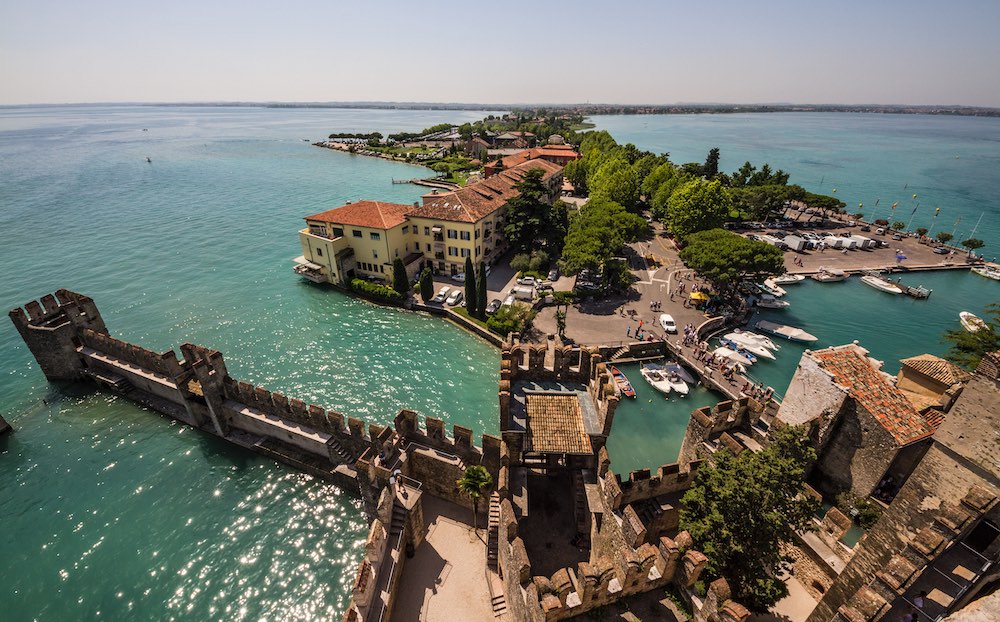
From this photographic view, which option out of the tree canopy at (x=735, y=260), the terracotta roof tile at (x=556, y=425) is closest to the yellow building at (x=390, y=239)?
the tree canopy at (x=735, y=260)

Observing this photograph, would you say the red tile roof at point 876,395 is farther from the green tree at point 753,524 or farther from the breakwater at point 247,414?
the breakwater at point 247,414

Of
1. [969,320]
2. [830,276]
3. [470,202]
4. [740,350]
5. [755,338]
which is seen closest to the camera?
[740,350]

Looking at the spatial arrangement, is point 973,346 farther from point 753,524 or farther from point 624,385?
point 753,524

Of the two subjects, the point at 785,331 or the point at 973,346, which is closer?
the point at 973,346

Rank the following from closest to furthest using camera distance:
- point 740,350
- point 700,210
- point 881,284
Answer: point 740,350
point 881,284
point 700,210

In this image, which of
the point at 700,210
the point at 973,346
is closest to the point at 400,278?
the point at 700,210

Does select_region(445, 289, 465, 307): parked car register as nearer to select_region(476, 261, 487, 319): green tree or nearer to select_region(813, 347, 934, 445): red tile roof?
select_region(476, 261, 487, 319): green tree

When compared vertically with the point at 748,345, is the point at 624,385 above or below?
below

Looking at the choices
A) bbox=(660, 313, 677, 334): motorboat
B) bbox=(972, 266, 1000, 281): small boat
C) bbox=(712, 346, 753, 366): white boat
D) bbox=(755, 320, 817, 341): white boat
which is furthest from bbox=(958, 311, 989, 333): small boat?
bbox=(660, 313, 677, 334): motorboat

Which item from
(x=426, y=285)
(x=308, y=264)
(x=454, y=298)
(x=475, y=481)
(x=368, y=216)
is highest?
(x=368, y=216)
